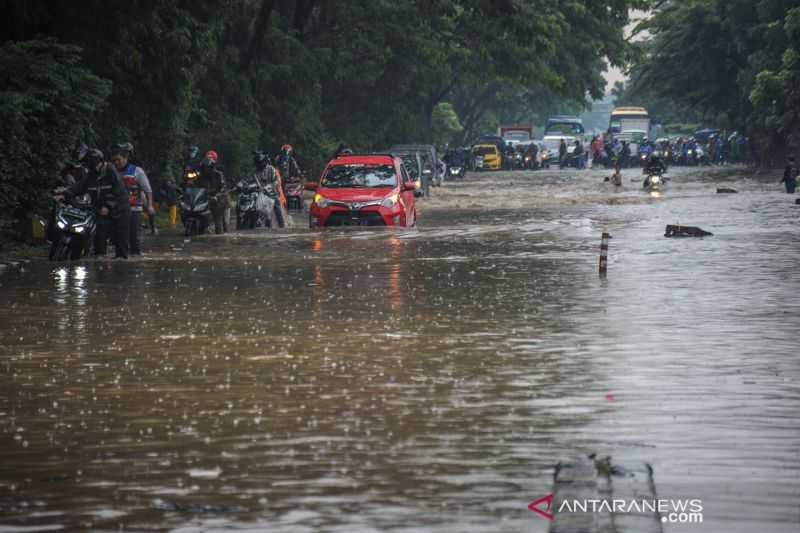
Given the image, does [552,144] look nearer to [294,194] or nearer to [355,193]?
[294,194]

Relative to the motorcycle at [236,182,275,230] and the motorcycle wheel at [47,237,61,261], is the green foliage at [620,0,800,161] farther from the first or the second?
the motorcycle wheel at [47,237,61,261]

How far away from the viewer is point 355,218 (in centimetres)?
3161

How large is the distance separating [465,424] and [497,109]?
12928cm

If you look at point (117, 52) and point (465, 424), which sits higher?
point (117, 52)

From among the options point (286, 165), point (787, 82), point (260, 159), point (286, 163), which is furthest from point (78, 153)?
point (787, 82)

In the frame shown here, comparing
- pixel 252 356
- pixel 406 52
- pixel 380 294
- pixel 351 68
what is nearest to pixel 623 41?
pixel 406 52

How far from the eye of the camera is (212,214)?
106ft

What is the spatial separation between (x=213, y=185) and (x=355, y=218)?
2.84 meters

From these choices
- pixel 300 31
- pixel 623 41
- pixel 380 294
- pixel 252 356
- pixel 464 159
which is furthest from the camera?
pixel 464 159

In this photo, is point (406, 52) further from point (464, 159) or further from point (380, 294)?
point (380, 294)

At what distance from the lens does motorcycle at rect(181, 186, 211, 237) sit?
31.8m

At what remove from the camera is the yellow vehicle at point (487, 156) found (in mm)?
92562

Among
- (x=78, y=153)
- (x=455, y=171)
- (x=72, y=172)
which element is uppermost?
(x=78, y=153)

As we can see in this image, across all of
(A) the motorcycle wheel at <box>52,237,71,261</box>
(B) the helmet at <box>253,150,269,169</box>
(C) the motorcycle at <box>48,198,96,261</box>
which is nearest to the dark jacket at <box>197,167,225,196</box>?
(B) the helmet at <box>253,150,269,169</box>
